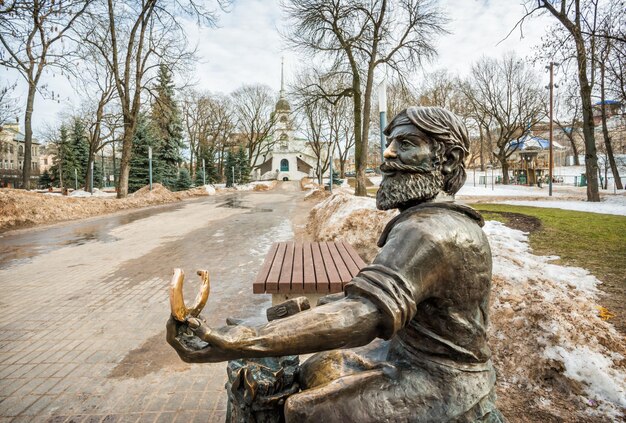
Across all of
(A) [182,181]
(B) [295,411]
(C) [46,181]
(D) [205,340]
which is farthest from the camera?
(C) [46,181]

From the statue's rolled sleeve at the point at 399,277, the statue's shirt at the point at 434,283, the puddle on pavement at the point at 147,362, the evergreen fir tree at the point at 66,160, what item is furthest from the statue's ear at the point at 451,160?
the evergreen fir tree at the point at 66,160

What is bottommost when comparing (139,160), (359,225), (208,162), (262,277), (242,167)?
(262,277)

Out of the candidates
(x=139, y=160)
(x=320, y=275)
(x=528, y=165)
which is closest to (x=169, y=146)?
(x=139, y=160)

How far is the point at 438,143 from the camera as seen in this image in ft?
4.38

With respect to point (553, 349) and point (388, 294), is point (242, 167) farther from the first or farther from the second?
point (388, 294)

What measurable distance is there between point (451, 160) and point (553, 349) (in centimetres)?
296

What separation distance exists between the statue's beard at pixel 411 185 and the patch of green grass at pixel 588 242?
5.12m

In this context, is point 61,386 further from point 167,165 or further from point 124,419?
point 167,165

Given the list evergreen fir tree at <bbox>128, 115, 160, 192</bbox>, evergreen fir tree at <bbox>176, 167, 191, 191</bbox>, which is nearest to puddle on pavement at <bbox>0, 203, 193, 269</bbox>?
evergreen fir tree at <bbox>128, 115, 160, 192</bbox>

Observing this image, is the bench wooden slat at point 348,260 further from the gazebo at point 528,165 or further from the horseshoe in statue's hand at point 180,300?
the gazebo at point 528,165

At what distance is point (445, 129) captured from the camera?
1321mm

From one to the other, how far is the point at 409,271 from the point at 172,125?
4328 cm

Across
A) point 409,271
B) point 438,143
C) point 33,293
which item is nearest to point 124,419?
point 409,271

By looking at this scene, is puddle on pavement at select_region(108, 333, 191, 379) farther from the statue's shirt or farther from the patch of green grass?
the patch of green grass
